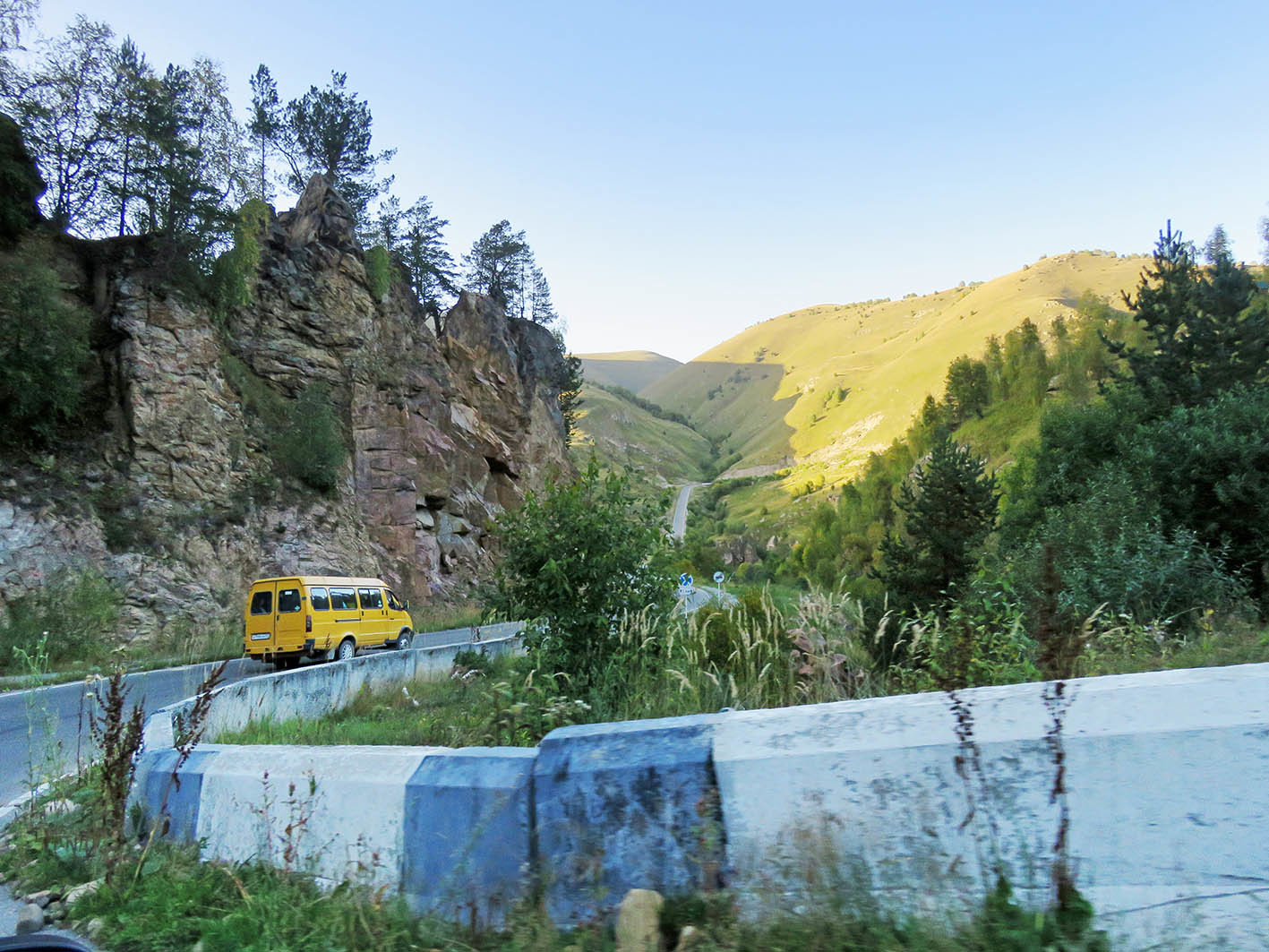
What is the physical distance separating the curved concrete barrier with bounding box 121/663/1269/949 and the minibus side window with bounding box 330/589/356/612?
16969 mm

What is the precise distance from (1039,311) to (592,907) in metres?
162

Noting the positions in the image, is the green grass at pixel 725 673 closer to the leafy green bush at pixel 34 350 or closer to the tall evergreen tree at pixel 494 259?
the leafy green bush at pixel 34 350

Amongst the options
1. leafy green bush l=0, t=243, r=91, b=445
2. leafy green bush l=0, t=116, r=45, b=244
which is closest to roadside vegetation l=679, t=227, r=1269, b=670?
leafy green bush l=0, t=243, r=91, b=445

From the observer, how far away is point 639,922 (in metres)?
2.85

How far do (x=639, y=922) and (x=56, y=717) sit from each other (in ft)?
17.6

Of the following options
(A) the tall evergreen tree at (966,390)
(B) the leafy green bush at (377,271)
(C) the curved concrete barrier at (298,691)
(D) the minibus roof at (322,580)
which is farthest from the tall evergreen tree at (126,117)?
(A) the tall evergreen tree at (966,390)

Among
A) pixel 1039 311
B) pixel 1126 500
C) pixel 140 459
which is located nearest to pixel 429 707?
pixel 1126 500

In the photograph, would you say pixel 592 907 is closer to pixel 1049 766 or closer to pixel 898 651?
pixel 1049 766

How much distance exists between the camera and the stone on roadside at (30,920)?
3.92m

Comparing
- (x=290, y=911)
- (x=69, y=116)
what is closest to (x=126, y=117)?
(x=69, y=116)

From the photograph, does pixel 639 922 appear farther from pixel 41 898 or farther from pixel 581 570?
pixel 581 570

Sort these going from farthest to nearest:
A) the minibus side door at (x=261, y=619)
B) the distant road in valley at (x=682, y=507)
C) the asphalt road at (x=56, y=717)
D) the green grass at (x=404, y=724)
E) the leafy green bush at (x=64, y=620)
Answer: the distant road in valley at (x=682, y=507) → the minibus side door at (x=261, y=619) → the leafy green bush at (x=64, y=620) → the asphalt road at (x=56, y=717) → the green grass at (x=404, y=724)

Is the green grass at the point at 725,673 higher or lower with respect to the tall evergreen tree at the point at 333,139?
lower

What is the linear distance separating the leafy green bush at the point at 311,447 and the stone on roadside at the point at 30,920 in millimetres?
27675
